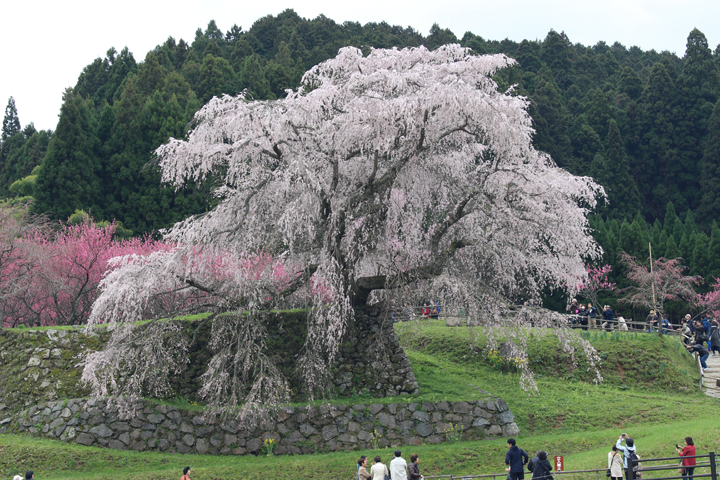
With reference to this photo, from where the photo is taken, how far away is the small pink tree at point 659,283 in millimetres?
33844

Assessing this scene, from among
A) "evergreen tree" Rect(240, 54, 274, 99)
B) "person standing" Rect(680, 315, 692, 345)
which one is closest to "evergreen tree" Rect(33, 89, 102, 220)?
"evergreen tree" Rect(240, 54, 274, 99)

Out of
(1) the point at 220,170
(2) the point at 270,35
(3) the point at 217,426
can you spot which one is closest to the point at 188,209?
(1) the point at 220,170

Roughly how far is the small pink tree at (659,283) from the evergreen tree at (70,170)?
32759 mm

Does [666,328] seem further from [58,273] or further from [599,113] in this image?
[599,113]

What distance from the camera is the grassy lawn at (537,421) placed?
40.8 feet

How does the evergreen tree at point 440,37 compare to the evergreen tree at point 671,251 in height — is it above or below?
above

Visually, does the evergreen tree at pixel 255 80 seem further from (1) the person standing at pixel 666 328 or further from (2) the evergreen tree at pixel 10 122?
(1) the person standing at pixel 666 328

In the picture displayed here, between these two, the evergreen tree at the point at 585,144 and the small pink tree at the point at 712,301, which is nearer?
the small pink tree at the point at 712,301

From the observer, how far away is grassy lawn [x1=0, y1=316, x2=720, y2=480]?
40.8 ft

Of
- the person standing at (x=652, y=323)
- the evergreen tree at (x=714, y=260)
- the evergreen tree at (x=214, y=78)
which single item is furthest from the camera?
the evergreen tree at (x=214, y=78)

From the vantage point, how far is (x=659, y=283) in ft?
116

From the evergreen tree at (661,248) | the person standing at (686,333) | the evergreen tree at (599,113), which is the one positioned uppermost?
the evergreen tree at (599,113)

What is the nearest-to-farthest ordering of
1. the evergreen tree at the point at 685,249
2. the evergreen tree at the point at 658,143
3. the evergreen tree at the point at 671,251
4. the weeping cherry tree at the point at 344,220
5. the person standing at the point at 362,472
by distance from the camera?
the person standing at the point at 362,472, the weeping cherry tree at the point at 344,220, the evergreen tree at the point at 671,251, the evergreen tree at the point at 685,249, the evergreen tree at the point at 658,143

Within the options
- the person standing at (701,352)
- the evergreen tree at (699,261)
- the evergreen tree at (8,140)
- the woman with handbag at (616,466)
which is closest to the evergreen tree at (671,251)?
the evergreen tree at (699,261)
